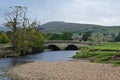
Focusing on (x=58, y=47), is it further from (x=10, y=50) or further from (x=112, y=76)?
(x=112, y=76)

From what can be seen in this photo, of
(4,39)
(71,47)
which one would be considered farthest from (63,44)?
(4,39)

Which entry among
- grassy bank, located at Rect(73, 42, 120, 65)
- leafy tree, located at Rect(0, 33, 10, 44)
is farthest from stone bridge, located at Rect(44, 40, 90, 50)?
grassy bank, located at Rect(73, 42, 120, 65)

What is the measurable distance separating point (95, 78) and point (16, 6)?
86802 millimetres

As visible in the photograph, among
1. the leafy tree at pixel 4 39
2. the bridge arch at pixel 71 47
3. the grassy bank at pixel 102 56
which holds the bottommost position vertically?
the bridge arch at pixel 71 47

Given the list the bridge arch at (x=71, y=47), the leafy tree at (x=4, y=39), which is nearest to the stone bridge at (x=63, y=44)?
the bridge arch at (x=71, y=47)

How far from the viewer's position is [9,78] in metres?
53.0

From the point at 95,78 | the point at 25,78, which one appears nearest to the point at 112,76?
the point at 95,78

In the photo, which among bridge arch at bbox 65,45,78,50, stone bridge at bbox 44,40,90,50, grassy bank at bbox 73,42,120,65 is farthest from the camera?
bridge arch at bbox 65,45,78,50

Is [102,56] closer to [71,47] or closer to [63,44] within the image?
[63,44]

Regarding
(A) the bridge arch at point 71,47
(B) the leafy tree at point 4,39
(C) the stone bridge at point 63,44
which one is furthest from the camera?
(A) the bridge arch at point 71,47

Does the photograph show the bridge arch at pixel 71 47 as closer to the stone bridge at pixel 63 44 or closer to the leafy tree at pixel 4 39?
the stone bridge at pixel 63 44

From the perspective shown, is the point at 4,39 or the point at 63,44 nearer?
the point at 4,39

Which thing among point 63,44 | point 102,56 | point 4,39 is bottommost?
point 63,44

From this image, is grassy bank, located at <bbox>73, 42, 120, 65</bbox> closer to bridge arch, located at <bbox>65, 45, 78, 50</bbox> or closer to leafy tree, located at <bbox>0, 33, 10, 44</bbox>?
leafy tree, located at <bbox>0, 33, 10, 44</bbox>
